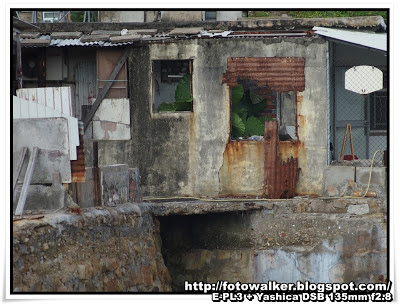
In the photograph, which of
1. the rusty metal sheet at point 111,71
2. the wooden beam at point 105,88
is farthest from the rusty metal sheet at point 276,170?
the wooden beam at point 105,88

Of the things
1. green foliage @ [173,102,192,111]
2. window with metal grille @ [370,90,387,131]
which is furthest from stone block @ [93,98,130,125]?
window with metal grille @ [370,90,387,131]

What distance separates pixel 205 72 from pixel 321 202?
3.20 meters

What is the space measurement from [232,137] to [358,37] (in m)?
2.93

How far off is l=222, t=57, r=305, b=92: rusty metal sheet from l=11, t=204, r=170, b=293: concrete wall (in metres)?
3.38

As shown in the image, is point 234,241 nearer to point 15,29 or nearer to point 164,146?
point 164,146

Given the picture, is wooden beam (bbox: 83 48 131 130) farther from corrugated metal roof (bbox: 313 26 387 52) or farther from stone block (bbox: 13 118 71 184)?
stone block (bbox: 13 118 71 184)

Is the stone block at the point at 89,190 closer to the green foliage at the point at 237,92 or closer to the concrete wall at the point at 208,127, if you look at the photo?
the concrete wall at the point at 208,127

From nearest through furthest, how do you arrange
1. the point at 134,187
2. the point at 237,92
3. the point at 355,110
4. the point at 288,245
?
the point at 134,187 < the point at 288,245 < the point at 237,92 < the point at 355,110

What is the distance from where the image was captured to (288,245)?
51.6ft

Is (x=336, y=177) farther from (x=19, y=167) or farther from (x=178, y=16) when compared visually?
(x=19, y=167)

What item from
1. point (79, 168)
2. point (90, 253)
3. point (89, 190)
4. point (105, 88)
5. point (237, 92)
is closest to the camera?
point (90, 253)

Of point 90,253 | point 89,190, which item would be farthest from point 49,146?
point 89,190

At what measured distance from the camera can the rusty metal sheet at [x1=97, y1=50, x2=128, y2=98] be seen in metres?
17.0

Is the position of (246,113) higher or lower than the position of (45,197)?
higher
